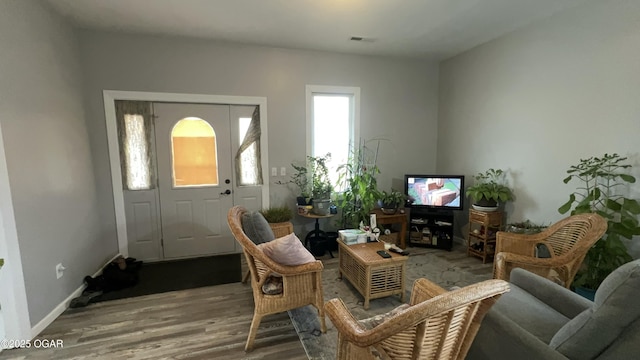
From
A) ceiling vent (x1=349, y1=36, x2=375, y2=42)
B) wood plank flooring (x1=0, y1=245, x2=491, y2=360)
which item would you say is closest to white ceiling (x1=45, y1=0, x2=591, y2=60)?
ceiling vent (x1=349, y1=36, x2=375, y2=42)

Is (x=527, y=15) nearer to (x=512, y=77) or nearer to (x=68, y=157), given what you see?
(x=512, y=77)

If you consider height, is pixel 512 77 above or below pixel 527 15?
below

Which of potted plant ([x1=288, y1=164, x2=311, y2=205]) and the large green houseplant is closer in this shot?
the large green houseplant

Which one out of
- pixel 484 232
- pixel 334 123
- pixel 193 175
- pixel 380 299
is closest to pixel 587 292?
pixel 484 232

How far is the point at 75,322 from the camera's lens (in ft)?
7.69

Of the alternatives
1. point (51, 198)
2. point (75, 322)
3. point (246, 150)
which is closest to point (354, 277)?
point (246, 150)

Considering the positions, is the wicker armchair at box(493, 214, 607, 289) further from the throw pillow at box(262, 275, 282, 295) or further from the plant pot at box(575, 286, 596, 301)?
the throw pillow at box(262, 275, 282, 295)

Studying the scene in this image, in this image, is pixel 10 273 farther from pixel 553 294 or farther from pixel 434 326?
pixel 553 294

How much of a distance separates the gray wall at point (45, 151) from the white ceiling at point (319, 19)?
45 centimetres

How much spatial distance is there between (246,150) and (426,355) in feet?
10.7

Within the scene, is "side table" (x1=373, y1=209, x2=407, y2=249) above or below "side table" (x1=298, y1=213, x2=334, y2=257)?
above

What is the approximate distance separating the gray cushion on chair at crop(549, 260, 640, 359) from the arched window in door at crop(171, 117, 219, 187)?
A: 11.8 feet

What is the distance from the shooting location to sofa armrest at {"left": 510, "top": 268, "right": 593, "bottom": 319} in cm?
153

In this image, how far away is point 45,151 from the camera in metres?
2.39
